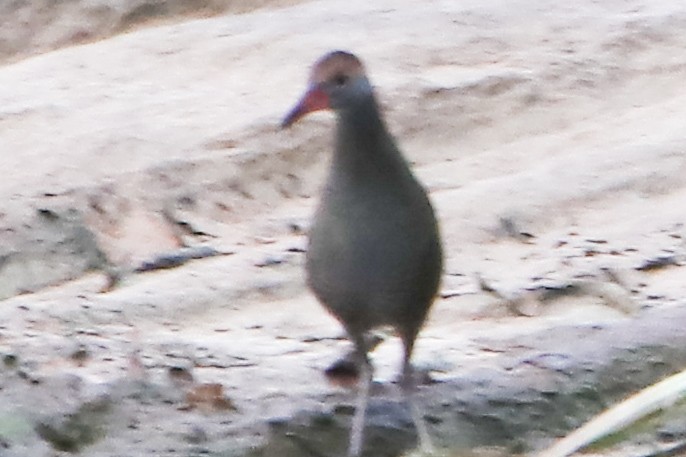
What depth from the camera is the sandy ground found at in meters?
2.66

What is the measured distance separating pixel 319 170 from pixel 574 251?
853mm

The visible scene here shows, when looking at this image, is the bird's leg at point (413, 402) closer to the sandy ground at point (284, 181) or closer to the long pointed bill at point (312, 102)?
the sandy ground at point (284, 181)

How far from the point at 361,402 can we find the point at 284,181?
1.32 m

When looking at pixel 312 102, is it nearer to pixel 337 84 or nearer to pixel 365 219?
pixel 337 84

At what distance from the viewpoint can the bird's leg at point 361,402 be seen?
7.86ft

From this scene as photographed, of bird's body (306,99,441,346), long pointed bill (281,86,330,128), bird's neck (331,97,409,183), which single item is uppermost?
long pointed bill (281,86,330,128)

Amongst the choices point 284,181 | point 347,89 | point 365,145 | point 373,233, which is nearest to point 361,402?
point 373,233

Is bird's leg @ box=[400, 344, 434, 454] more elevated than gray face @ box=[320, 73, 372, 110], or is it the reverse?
gray face @ box=[320, 73, 372, 110]

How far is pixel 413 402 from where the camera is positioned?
2.52 metres

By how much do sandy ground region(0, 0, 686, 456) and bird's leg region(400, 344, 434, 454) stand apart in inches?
4.8

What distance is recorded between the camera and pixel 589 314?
2.88 m

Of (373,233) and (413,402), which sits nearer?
(373,233)

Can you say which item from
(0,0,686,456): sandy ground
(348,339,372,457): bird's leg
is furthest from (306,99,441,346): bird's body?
(0,0,686,456): sandy ground

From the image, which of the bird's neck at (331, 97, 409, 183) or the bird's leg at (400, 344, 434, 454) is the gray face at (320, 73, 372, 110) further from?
the bird's leg at (400, 344, 434, 454)
